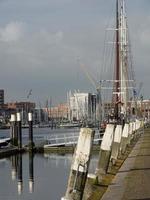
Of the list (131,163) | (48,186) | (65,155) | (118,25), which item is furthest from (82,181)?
(118,25)

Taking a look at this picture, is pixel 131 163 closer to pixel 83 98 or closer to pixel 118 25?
pixel 118 25

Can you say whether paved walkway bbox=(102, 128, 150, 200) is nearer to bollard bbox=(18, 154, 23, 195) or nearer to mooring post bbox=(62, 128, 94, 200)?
mooring post bbox=(62, 128, 94, 200)

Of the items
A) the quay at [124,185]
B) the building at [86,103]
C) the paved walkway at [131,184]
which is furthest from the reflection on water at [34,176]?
the building at [86,103]

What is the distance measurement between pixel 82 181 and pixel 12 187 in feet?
66.8

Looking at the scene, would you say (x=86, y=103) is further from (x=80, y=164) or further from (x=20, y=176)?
(x=80, y=164)

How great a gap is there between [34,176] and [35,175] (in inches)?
13.8

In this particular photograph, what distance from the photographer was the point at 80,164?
16594 millimetres

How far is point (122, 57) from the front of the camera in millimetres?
79500

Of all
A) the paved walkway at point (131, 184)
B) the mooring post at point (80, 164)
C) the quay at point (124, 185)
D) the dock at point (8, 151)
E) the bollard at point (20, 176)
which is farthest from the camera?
the dock at point (8, 151)

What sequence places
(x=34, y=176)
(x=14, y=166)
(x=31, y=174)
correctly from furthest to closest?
(x=14, y=166), (x=31, y=174), (x=34, y=176)

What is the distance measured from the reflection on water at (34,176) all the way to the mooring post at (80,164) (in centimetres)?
1309

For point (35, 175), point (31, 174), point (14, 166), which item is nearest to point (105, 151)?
point (35, 175)

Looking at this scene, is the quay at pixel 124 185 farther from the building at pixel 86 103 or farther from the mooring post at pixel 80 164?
the building at pixel 86 103

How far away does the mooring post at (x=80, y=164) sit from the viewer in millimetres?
16406
